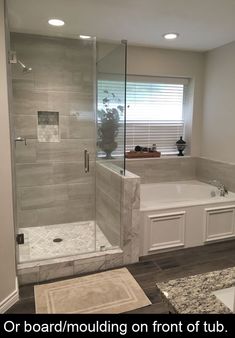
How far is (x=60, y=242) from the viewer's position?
123 inches

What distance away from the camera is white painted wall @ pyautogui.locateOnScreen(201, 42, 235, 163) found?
11.9 feet

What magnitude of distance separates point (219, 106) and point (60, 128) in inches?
90.0

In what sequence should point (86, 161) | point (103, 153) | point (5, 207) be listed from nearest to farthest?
point (5, 207), point (103, 153), point (86, 161)

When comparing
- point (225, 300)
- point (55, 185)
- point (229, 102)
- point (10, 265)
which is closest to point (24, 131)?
point (55, 185)

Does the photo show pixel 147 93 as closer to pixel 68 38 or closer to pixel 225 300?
pixel 68 38

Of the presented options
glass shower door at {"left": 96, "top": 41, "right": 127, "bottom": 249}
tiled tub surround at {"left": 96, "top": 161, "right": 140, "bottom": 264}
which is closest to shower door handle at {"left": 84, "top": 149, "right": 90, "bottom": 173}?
→ glass shower door at {"left": 96, "top": 41, "right": 127, "bottom": 249}

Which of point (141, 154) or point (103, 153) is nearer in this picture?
point (103, 153)

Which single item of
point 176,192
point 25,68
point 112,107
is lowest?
point 176,192

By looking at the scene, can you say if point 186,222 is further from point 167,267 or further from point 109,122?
point 109,122

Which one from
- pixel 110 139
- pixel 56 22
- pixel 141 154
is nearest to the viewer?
pixel 56 22

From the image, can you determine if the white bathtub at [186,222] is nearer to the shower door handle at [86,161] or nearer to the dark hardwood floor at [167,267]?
the dark hardwood floor at [167,267]

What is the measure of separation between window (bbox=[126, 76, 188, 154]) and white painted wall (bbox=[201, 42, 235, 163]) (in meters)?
0.41

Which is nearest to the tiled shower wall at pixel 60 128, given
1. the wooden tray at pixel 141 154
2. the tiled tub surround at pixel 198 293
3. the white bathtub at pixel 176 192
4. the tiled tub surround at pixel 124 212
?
the wooden tray at pixel 141 154

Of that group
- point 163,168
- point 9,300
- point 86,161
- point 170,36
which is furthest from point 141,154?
point 9,300
